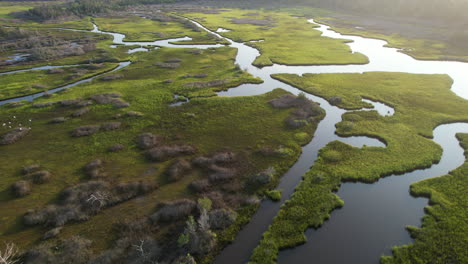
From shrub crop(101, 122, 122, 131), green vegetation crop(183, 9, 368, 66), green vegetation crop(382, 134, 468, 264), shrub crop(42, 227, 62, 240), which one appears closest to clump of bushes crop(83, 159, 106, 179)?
shrub crop(42, 227, 62, 240)

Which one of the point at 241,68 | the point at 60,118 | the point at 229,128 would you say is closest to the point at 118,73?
the point at 60,118

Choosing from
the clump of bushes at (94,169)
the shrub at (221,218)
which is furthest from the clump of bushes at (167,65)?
the shrub at (221,218)

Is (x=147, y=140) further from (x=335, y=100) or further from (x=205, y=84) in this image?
(x=335, y=100)

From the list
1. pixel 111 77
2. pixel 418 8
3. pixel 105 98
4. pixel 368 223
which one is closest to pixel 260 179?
pixel 368 223

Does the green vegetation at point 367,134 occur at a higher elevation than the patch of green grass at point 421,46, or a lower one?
lower

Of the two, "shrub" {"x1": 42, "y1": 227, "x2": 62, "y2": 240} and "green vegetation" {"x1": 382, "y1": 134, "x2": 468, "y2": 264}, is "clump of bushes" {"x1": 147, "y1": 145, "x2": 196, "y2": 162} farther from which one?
"green vegetation" {"x1": 382, "y1": 134, "x2": 468, "y2": 264}

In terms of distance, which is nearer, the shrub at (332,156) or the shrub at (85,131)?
the shrub at (332,156)

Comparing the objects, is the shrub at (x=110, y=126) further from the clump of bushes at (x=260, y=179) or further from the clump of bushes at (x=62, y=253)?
the clump of bushes at (x=260, y=179)
